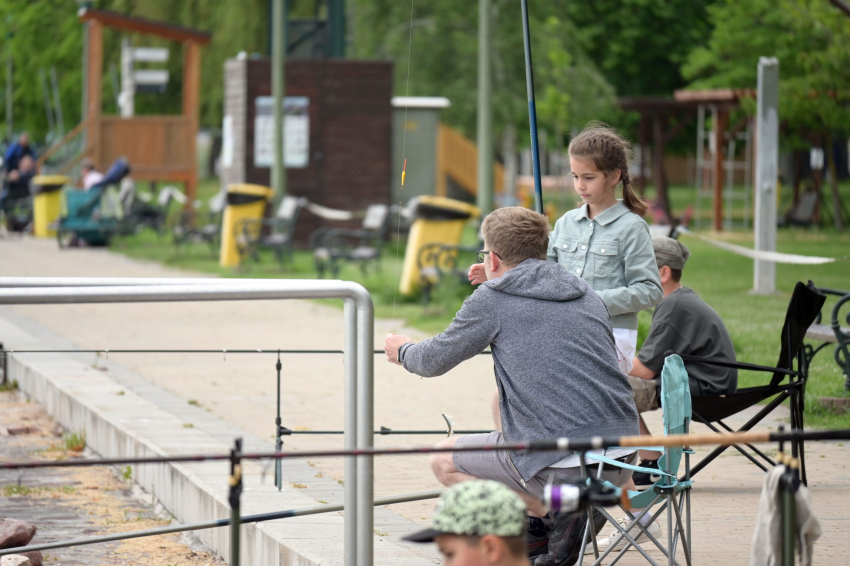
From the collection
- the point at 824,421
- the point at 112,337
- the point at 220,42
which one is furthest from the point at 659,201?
the point at 824,421

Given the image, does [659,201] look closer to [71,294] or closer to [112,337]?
[112,337]

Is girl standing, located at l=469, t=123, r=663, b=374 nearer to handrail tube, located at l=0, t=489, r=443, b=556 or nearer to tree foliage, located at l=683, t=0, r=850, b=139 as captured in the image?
handrail tube, located at l=0, t=489, r=443, b=556

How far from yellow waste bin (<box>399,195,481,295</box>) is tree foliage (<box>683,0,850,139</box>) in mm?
6306

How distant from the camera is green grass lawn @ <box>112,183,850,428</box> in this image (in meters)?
9.13

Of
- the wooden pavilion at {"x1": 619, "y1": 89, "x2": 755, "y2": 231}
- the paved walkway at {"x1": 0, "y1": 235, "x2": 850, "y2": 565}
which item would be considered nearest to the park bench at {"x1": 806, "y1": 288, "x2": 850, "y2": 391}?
the paved walkway at {"x1": 0, "y1": 235, "x2": 850, "y2": 565}

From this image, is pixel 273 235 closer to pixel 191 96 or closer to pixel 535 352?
pixel 191 96

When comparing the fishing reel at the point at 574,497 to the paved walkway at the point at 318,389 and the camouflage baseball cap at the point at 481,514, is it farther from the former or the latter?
the paved walkway at the point at 318,389

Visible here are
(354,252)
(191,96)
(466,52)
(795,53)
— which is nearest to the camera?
(354,252)

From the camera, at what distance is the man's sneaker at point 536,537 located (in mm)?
4512

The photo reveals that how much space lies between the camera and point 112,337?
1226 centimetres

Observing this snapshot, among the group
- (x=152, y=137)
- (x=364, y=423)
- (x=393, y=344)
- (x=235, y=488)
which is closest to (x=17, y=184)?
(x=152, y=137)

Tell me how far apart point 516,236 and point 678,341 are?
1749 millimetres

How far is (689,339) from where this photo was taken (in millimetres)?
5633

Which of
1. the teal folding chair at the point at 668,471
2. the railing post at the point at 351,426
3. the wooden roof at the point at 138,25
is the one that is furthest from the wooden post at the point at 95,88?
the teal folding chair at the point at 668,471
